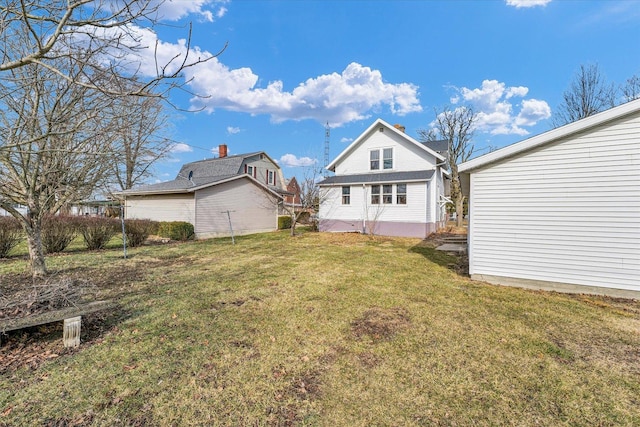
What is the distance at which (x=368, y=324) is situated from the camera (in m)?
4.40

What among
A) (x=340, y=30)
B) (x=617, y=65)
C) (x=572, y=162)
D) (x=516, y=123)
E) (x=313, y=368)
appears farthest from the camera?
(x=516, y=123)

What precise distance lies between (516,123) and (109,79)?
3908 centimetres

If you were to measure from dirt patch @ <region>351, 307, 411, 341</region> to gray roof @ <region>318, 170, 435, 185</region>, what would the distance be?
1217 centimetres

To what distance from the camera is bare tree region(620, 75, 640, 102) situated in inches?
746

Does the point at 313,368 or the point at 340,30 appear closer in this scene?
the point at 313,368

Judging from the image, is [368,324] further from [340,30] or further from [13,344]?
[340,30]

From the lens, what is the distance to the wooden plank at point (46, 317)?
3.22 m

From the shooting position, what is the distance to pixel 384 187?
17.1m

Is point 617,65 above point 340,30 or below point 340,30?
below

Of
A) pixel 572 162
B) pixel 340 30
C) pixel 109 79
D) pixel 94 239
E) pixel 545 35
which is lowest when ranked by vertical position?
pixel 94 239

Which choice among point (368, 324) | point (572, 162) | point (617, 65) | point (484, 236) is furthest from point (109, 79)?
point (617, 65)

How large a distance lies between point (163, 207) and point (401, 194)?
610 inches

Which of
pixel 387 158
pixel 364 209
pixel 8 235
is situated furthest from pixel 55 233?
pixel 387 158

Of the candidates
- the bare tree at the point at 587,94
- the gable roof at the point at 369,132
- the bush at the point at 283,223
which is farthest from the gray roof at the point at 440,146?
the bush at the point at 283,223
